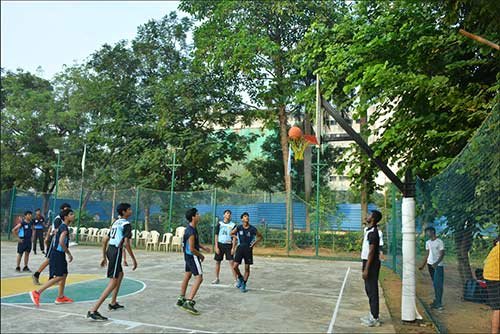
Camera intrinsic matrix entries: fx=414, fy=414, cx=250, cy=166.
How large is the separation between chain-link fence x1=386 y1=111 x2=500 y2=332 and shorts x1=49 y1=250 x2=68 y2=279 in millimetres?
6340

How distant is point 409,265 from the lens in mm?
7066

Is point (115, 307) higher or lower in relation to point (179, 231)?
lower

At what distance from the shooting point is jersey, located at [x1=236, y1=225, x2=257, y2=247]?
988 cm

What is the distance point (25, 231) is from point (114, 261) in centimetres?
576

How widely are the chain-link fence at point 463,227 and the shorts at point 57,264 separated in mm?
6340

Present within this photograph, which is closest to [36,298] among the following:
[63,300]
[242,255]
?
[63,300]

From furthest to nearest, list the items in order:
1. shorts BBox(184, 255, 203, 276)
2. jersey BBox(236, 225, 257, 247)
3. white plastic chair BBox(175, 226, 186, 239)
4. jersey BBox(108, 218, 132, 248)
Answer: white plastic chair BBox(175, 226, 186, 239), jersey BBox(236, 225, 257, 247), shorts BBox(184, 255, 203, 276), jersey BBox(108, 218, 132, 248)

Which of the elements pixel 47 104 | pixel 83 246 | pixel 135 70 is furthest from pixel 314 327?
pixel 47 104

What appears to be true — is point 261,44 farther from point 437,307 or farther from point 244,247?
point 437,307

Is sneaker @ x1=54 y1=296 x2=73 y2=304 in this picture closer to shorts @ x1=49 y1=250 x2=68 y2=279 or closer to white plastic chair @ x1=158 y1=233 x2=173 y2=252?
shorts @ x1=49 y1=250 x2=68 y2=279

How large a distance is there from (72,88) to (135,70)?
5.82m

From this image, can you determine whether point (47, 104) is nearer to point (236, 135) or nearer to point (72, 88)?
point (72, 88)

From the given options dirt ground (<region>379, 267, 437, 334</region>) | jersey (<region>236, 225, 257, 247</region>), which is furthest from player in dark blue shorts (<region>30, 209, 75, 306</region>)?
dirt ground (<region>379, 267, 437, 334</region>)

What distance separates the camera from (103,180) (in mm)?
25406
